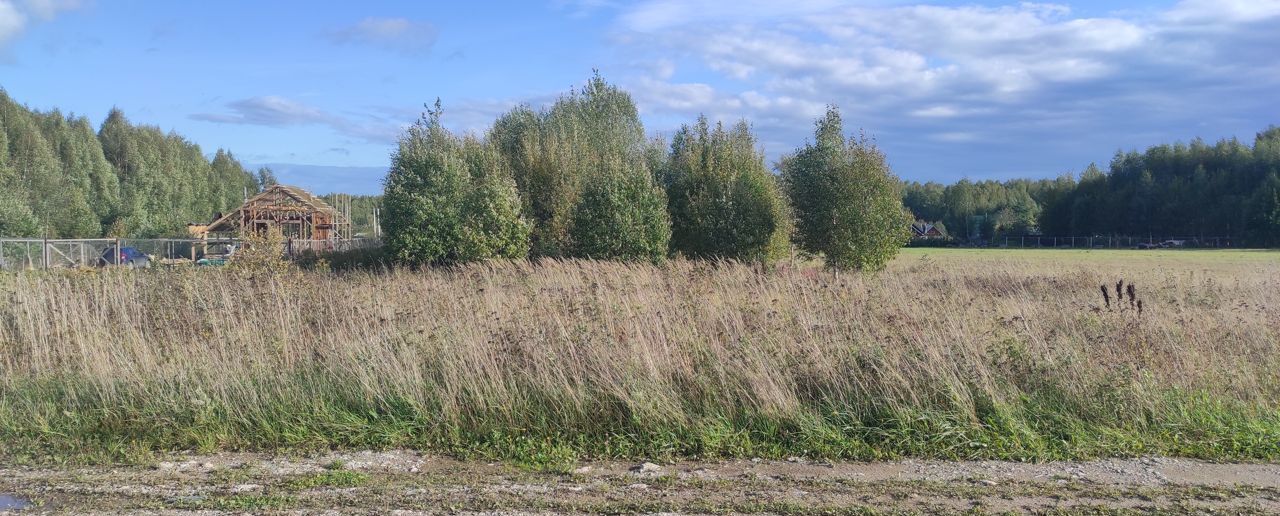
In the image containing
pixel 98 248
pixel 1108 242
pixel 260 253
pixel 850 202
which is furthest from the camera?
pixel 1108 242

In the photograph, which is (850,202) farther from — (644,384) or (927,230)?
(927,230)

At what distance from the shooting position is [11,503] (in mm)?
5102

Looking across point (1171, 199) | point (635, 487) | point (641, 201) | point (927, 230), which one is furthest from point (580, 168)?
point (927, 230)

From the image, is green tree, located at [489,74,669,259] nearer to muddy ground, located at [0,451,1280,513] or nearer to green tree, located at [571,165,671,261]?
green tree, located at [571,165,671,261]

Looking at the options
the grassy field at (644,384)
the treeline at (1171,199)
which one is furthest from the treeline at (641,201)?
the treeline at (1171,199)

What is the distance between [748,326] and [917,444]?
248cm

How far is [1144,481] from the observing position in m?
5.46

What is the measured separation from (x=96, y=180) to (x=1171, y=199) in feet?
392

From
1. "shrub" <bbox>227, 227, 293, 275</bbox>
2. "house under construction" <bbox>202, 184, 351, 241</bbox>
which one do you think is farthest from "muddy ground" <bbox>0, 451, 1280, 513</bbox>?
"house under construction" <bbox>202, 184, 351, 241</bbox>

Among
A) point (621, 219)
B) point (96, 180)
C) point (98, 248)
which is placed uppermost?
point (96, 180)

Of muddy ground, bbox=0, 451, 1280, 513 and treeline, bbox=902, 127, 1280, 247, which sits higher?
treeline, bbox=902, 127, 1280, 247

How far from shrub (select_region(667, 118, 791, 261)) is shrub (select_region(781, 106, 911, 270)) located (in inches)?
56.7

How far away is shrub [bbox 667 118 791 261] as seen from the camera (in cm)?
2914

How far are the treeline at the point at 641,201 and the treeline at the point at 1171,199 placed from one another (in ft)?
280
